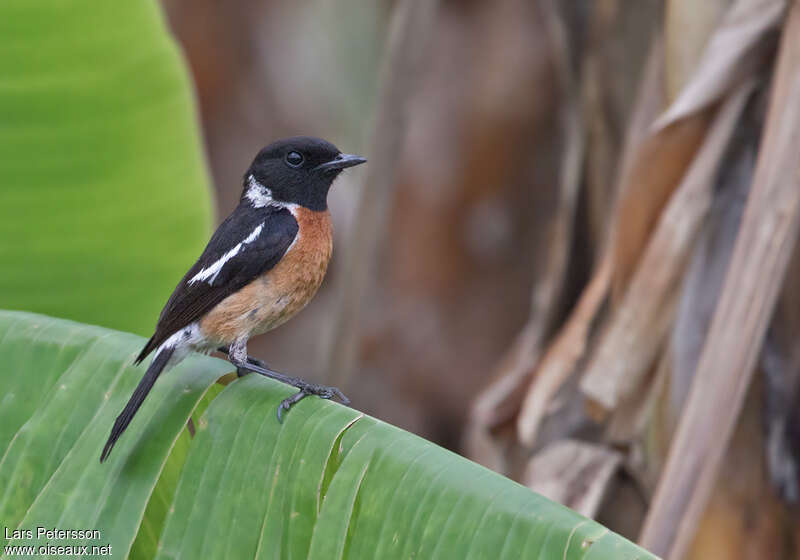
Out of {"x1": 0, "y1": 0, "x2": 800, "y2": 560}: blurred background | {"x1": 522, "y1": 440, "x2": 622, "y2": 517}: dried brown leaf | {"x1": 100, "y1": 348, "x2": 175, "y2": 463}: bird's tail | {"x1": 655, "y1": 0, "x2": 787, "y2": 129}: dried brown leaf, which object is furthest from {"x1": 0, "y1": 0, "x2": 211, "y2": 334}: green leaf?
{"x1": 655, "y1": 0, "x2": 787, "y2": 129}: dried brown leaf

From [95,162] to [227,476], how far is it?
1262 millimetres

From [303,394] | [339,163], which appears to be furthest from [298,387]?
[339,163]

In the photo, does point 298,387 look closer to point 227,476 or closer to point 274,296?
point 227,476

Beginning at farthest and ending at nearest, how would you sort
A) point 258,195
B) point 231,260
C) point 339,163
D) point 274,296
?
point 258,195 < point 339,163 < point 274,296 < point 231,260

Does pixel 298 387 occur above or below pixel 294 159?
below

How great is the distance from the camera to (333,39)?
6.00 metres

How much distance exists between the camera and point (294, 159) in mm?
2756

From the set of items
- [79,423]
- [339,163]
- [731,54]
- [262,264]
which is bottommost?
[79,423]

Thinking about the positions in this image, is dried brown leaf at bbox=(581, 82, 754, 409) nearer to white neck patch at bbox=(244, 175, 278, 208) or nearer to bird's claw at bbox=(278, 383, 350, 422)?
bird's claw at bbox=(278, 383, 350, 422)

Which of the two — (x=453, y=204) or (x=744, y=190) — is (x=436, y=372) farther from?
(x=744, y=190)

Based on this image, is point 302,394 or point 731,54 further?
point 731,54

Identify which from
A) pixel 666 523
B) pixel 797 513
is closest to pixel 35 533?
pixel 666 523

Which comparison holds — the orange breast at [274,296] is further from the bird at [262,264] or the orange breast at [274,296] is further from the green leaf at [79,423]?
the green leaf at [79,423]

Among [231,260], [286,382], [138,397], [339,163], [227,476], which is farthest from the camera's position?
[339,163]
